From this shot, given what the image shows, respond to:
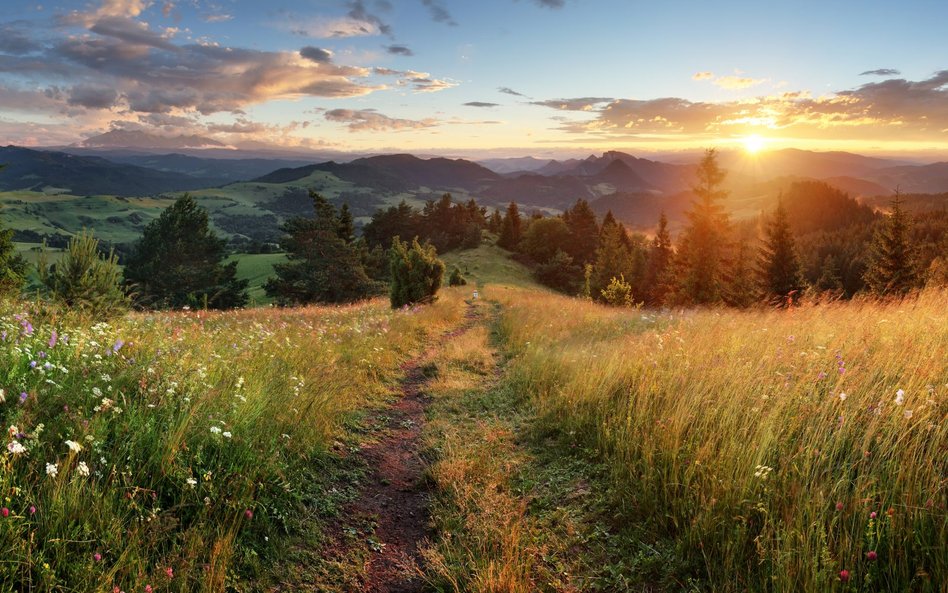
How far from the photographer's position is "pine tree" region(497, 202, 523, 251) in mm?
Answer: 84062

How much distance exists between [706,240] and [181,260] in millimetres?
53286

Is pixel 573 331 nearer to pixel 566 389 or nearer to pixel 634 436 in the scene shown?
pixel 566 389

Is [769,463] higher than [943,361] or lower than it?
lower

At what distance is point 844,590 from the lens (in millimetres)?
2547

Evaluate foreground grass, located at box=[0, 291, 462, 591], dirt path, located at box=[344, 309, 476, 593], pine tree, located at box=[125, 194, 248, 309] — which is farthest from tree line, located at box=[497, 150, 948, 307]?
pine tree, located at box=[125, 194, 248, 309]

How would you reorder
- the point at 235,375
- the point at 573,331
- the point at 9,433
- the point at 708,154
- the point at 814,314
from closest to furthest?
1. the point at 9,433
2. the point at 235,375
3. the point at 814,314
4. the point at 573,331
5. the point at 708,154

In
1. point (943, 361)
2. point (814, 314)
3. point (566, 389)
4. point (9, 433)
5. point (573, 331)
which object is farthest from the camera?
point (573, 331)

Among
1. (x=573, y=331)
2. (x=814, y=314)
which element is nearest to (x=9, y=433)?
(x=814, y=314)

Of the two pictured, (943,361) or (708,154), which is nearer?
(943,361)

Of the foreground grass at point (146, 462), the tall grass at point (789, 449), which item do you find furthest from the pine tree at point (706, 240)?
the foreground grass at point (146, 462)

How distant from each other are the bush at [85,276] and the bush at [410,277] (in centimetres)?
1159

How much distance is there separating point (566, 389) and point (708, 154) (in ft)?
126

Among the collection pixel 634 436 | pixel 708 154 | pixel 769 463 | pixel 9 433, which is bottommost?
pixel 634 436

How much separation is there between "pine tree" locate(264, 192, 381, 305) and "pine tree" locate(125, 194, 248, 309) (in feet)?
26.1
